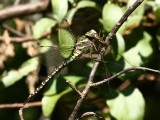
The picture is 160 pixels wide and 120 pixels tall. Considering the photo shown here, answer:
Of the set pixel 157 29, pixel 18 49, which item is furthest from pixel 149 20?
pixel 18 49

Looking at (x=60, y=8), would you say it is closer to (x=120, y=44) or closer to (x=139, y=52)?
(x=120, y=44)

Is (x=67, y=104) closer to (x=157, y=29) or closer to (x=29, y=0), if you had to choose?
(x=157, y=29)

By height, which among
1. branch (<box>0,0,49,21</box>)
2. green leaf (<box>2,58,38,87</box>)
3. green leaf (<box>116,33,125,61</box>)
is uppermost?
branch (<box>0,0,49,21</box>)

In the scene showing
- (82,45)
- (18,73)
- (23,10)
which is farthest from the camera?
(23,10)

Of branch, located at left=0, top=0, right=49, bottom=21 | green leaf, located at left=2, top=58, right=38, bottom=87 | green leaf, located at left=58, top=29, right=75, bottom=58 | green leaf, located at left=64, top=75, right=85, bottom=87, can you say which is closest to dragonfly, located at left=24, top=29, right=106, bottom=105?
green leaf, located at left=58, top=29, right=75, bottom=58

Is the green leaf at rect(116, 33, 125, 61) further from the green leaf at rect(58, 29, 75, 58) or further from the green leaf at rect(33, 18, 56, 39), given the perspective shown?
the green leaf at rect(33, 18, 56, 39)

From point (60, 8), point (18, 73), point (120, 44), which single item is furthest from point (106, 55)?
point (18, 73)
